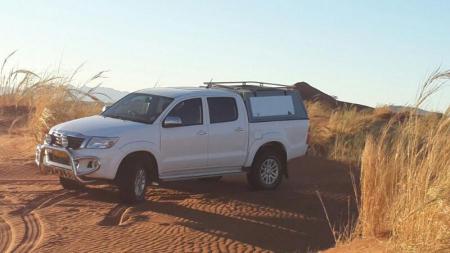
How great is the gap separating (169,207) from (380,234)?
438 centimetres

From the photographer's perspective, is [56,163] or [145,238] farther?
[56,163]

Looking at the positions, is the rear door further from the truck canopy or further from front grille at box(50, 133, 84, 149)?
front grille at box(50, 133, 84, 149)

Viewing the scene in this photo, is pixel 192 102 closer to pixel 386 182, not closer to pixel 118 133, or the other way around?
pixel 118 133

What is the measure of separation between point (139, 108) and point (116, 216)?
2568 millimetres

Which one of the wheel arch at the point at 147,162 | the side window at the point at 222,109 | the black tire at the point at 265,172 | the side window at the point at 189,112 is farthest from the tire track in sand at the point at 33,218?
the black tire at the point at 265,172

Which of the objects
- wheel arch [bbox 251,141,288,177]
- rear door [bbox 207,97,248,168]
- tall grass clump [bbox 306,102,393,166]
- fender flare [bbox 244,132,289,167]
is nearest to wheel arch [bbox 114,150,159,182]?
rear door [bbox 207,97,248,168]

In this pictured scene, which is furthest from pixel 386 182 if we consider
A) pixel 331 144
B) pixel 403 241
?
pixel 331 144

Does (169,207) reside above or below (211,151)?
below

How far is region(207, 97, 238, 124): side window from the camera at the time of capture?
13250mm

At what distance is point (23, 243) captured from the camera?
9141 millimetres

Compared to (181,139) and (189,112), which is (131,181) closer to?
(181,139)

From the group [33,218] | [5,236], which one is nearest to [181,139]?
[33,218]

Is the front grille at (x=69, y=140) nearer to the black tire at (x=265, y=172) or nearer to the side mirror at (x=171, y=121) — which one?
the side mirror at (x=171, y=121)

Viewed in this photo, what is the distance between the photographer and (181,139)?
12508 mm
